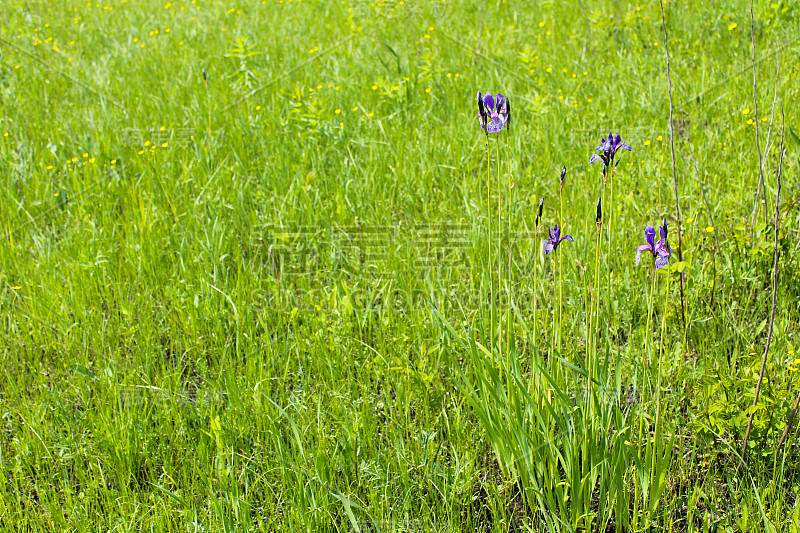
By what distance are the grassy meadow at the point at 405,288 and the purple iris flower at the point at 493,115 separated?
0.86 feet

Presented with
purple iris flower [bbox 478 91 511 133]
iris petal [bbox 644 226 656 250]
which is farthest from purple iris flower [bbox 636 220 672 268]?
purple iris flower [bbox 478 91 511 133]

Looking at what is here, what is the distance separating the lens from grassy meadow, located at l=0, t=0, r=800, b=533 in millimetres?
1723

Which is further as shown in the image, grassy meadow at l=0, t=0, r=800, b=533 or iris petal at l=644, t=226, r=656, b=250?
grassy meadow at l=0, t=0, r=800, b=533

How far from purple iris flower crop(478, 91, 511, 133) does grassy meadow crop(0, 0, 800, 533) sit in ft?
0.86

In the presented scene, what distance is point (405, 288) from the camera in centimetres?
260

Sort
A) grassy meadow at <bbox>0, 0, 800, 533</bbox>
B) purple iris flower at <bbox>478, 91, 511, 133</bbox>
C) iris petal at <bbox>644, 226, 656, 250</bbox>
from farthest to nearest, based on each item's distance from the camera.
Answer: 1. grassy meadow at <bbox>0, 0, 800, 533</bbox>
2. purple iris flower at <bbox>478, 91, 511, 133</bbox>
3. iris petal at <bbox>644, 226, 656, 250</bbox>

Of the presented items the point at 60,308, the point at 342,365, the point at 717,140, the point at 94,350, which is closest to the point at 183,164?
the point at 60,308

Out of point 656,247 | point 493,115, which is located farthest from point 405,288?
point 656,247

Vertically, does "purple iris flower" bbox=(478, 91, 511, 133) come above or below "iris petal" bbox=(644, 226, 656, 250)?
above

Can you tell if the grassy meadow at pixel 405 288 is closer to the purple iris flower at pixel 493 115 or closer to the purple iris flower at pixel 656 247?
the purple iris flower at pixel 656 247

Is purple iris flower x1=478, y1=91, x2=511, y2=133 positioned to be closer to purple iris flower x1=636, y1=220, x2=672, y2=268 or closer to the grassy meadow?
the grassy meadow

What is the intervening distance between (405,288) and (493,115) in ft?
3.58

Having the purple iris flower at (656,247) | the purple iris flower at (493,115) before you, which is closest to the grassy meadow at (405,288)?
the purple iris flower at (656,247)

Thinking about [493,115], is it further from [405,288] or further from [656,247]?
[405,288]
